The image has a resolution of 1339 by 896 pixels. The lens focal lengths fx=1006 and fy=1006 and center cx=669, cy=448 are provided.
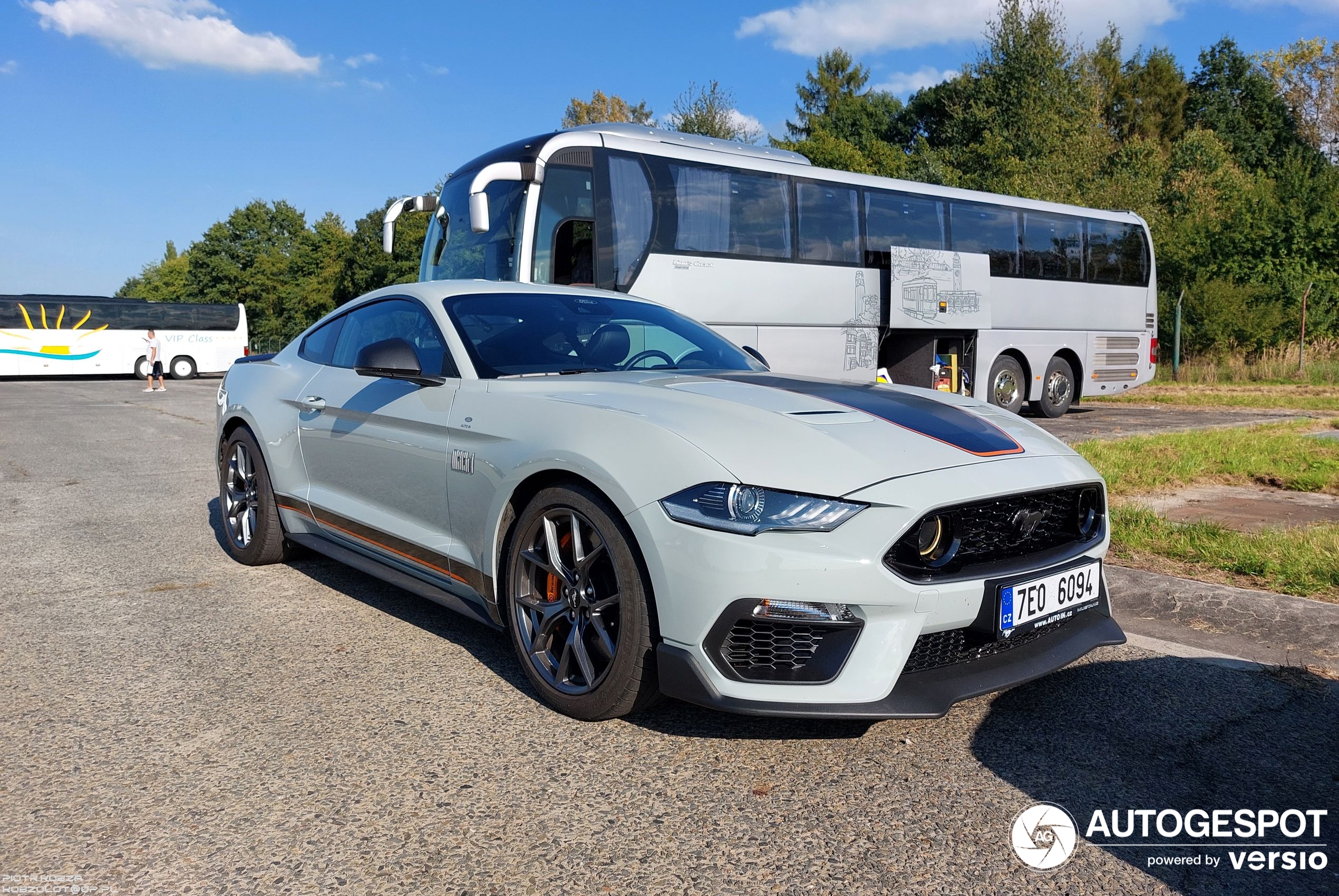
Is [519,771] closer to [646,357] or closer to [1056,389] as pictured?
[646,357]

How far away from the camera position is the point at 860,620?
271 centimetres

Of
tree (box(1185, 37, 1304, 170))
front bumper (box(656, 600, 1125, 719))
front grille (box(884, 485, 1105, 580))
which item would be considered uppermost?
tree (box(1185, 37, 1304, 170))

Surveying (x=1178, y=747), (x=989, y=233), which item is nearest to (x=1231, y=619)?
(x=1178, y=747)

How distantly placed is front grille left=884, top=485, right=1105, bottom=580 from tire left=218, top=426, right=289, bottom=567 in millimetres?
3549

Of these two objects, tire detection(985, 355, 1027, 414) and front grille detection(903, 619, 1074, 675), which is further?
tire detection(985, 355, 1027, 414)

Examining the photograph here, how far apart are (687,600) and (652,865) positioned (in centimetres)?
72

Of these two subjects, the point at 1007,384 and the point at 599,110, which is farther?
the point at 599,110

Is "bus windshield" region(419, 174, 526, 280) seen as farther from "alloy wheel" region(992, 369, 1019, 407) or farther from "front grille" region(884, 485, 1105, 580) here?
"alloy wheel" region(992, 369, 1019, 407)

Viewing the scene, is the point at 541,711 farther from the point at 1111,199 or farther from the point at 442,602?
the point at 1111,199

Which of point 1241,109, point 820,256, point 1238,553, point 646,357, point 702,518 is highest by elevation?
point 1241,109

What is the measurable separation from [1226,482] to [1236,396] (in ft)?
34.3

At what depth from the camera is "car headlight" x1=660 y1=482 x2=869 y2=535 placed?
2.72 m

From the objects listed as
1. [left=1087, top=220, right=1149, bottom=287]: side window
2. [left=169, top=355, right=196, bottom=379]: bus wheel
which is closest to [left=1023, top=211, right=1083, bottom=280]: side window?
[left=1087, top=220, right=1149, bottom=287]: side window

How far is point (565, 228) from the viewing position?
10539 millimetres
